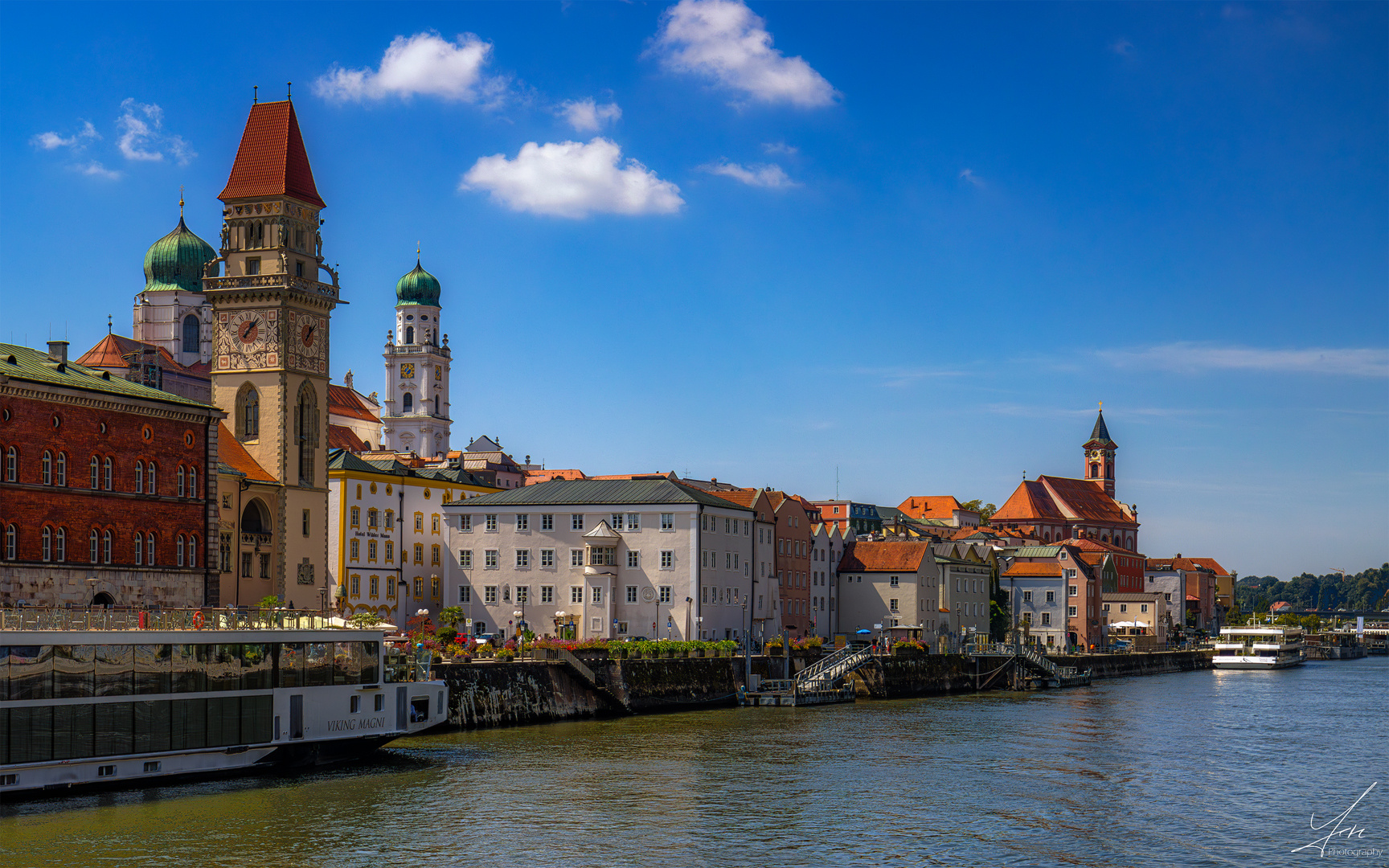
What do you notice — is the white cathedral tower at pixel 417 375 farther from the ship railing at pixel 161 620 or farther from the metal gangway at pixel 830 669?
the ship railing at pixel 161 620

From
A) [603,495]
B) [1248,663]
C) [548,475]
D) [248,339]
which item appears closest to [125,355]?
[548,475]

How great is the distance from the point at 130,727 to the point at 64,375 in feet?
108

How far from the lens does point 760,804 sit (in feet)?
161

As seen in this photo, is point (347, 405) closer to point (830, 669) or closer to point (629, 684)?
point (830, 669)

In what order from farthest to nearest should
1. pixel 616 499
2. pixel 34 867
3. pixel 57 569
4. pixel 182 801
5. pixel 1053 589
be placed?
pixel 1053 589, pixel 616 499, pixel 57 569, pixel 182 801, pixel 34 867

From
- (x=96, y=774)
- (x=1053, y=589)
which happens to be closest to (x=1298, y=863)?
(x=96, y=774)

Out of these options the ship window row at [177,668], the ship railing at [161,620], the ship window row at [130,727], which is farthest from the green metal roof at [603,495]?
the ship window row at [130,727]

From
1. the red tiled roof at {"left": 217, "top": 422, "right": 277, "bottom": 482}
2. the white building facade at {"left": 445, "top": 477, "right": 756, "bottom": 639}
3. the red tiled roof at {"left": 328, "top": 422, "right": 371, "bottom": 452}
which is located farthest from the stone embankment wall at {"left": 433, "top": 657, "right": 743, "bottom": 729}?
the red tiled roof at {"left": 328, "top": 422, "right": 371, "bottom": 452}

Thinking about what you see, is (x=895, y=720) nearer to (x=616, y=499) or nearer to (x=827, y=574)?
(x=616, y=499)

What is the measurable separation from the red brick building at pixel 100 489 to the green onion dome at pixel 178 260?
9831 cm

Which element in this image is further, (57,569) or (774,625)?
(774,625)

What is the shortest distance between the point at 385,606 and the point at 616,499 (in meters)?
19.6

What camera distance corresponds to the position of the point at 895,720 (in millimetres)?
79312

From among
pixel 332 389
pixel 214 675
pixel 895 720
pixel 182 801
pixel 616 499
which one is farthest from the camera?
pixel 332 389
